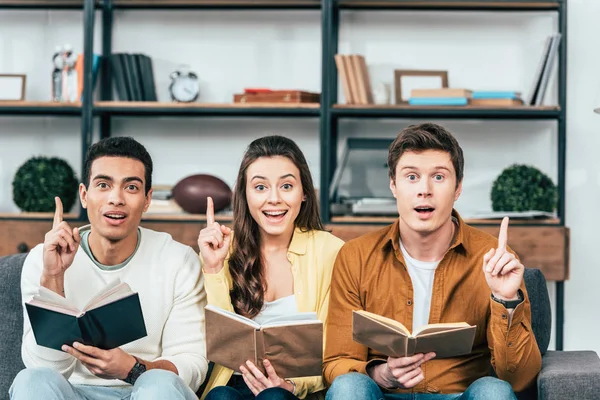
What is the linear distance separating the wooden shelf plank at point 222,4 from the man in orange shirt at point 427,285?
180 centimetres

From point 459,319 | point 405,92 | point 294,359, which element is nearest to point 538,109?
point 405,92

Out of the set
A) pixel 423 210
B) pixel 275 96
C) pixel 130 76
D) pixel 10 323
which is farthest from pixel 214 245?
pixel 130 76

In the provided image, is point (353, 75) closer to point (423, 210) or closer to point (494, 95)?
point (494, 95)

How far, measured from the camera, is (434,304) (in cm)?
216

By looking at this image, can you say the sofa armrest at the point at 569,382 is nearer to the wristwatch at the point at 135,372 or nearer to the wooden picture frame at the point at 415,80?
the wristwatch at the point at 135,372

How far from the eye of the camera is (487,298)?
84.6 inches

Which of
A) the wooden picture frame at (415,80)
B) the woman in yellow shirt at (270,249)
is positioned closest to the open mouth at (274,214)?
the woman in yellow shirt at (270,249)

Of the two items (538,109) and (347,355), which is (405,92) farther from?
(347,355)

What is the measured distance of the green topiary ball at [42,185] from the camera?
377 cm

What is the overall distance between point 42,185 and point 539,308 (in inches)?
90.1

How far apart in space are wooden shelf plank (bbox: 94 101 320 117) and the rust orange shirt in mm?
1546

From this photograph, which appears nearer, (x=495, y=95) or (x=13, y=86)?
(x=495, y=95)

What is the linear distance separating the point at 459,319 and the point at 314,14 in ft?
7.25

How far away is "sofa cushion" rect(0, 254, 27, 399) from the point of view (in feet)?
7.67
